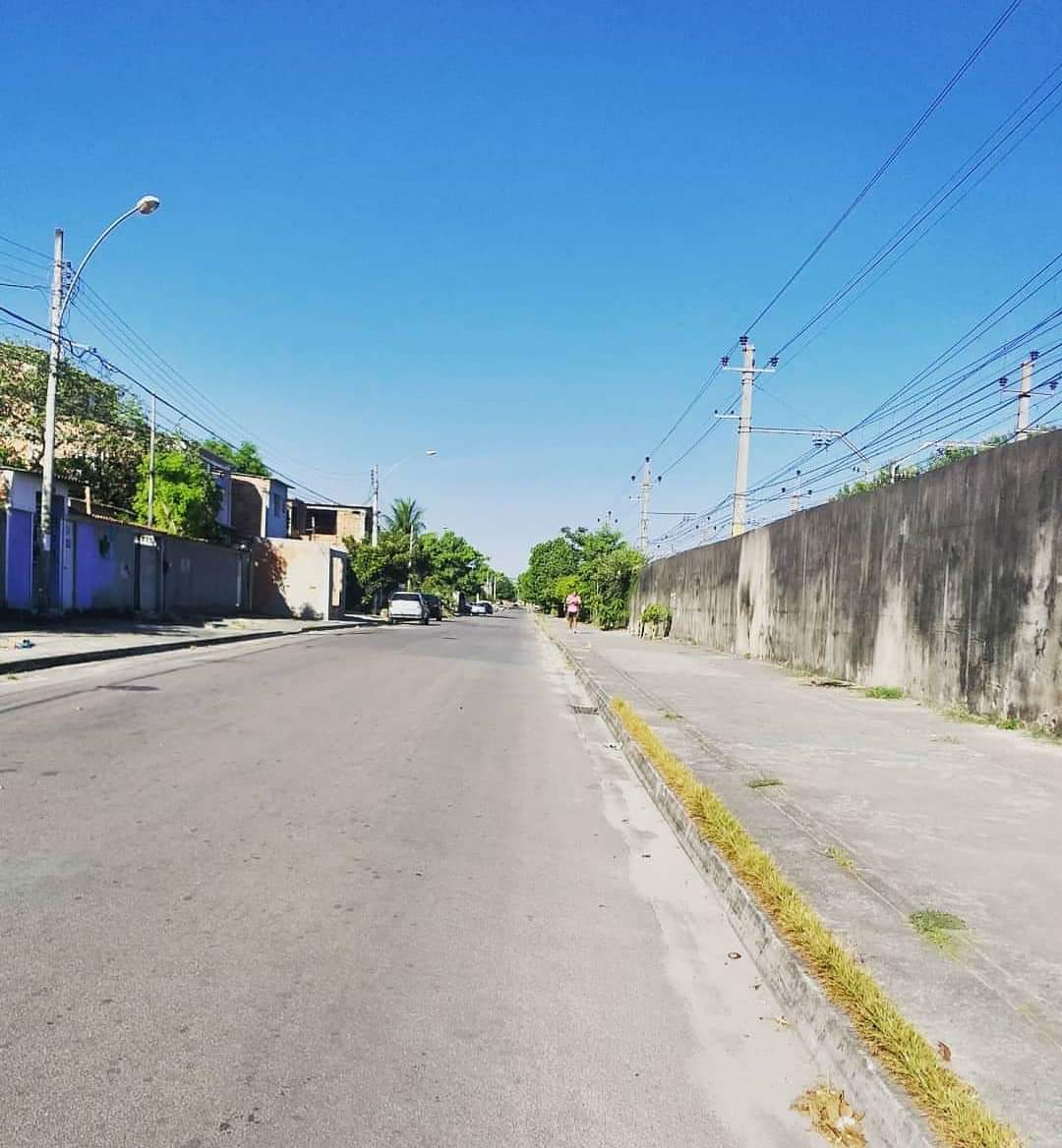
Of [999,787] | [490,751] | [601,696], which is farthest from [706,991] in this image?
[601,696]

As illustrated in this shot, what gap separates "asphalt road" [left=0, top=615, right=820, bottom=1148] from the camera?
3.02 m

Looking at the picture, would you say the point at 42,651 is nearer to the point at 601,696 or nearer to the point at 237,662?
the point at 237,662

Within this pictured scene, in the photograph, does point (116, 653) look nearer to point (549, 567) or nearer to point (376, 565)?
point (376, 565)

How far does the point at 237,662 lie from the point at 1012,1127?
647 inches

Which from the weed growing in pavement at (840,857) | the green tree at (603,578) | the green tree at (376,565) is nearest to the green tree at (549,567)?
the green tree at (603,578)

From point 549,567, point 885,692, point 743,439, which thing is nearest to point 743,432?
point 743,439

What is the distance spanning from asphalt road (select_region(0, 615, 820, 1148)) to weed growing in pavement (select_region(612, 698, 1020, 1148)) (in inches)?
10.8

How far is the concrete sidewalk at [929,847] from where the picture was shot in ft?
11.2

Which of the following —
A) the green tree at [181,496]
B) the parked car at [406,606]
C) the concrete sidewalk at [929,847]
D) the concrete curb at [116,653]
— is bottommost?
the concrete sidewalk at [929,847]

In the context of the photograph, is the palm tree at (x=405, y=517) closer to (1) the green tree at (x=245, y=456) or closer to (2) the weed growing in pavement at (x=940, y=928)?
(1) the green tree at (x=245, y=456)

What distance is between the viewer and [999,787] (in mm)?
7777

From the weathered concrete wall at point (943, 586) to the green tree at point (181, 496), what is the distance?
22954mm

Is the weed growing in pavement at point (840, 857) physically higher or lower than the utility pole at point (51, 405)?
lower

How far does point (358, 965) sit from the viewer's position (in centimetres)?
407
